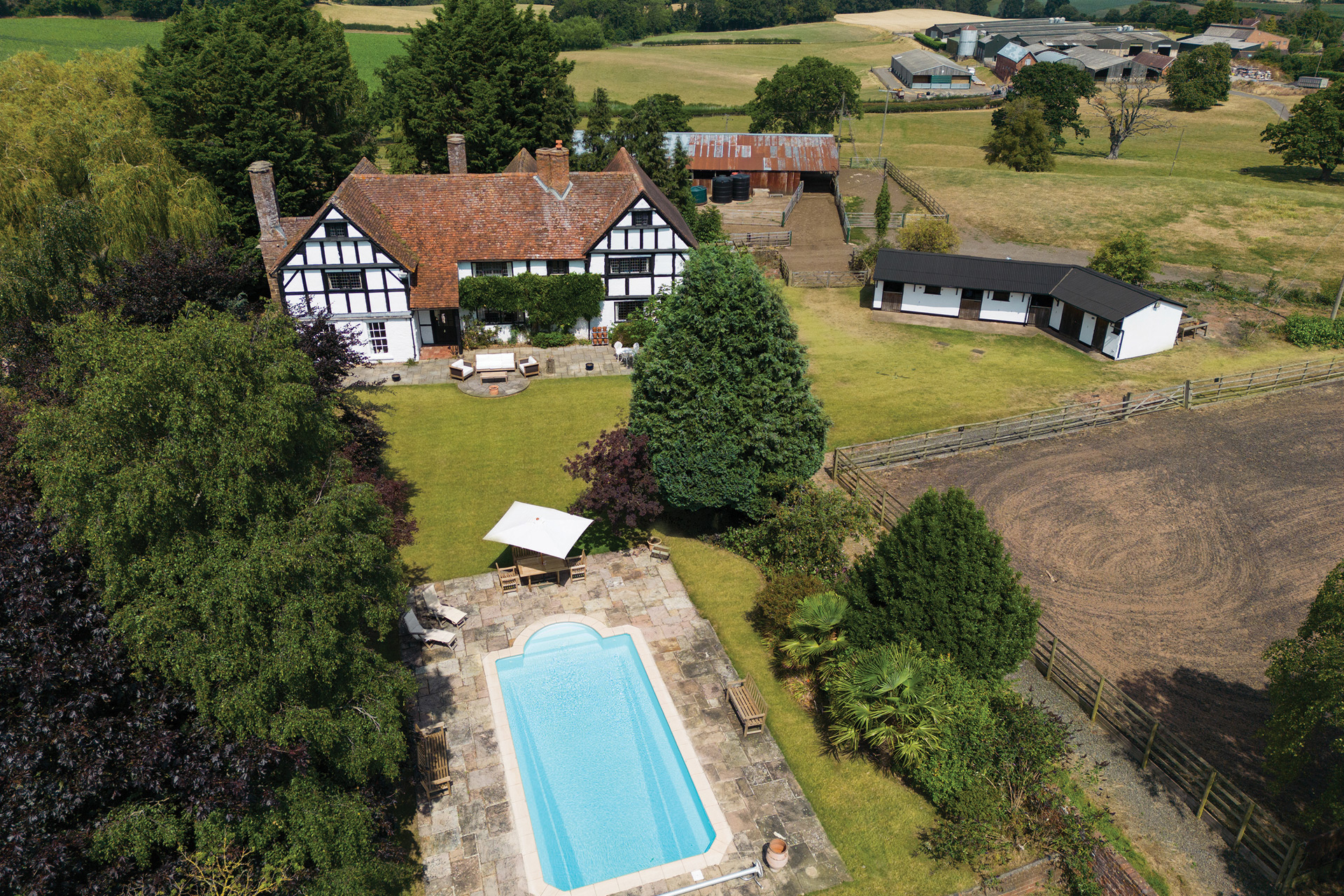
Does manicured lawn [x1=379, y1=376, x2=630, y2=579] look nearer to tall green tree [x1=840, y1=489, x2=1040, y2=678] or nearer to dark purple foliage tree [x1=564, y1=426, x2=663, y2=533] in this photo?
dark purple foliage tree [x1=564, y1=426, x2=663, y2=533]

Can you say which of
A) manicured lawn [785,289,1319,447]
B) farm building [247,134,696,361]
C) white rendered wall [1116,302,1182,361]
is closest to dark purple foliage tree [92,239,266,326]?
farm building [247,134,696,361]

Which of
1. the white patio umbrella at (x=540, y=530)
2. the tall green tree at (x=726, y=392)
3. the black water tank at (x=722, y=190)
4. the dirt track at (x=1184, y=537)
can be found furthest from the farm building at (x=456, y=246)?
the black water tank at (x=722, y=190)

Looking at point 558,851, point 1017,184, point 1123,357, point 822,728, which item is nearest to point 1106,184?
point 1017,184

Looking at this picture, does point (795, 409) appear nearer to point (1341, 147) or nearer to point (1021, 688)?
point (1021, 688)

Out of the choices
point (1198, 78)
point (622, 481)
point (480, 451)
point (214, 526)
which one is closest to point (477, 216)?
point (480, 451)

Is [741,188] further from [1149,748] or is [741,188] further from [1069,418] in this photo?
[1149,748]
